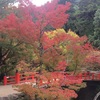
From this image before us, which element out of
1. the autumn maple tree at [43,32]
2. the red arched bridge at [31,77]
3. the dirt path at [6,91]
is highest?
the autumn maple tree at [43,32]

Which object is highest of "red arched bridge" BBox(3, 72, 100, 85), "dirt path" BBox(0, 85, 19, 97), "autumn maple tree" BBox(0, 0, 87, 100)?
"autumn maple tree" BBox(0, 0, 87, 100)


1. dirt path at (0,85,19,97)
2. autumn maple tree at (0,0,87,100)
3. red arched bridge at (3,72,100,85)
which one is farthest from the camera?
red arched bridge at (3,72,100,85)

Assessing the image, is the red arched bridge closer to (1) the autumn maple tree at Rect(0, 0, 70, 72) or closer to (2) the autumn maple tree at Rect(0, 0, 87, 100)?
(2) the autumn maple tree at Rect(0, 0, 87, 100)

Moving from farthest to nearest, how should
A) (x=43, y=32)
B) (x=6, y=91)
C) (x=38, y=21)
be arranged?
(x=6, y=91)
(x=43, y=32)
(x=38, y=21)

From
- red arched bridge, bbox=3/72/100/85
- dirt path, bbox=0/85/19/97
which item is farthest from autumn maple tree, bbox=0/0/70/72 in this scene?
red arched bridge, bbox=3/72/100/85

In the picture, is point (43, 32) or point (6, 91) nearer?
point (43, 32)

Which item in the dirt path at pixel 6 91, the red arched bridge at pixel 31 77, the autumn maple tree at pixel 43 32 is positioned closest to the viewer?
the autumn maple tree at pixel 43 32

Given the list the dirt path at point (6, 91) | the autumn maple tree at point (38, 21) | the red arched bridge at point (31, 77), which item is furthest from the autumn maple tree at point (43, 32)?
the red arched bridge at point (31, 77)

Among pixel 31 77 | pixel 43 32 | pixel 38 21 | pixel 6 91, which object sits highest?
pixel 38 21

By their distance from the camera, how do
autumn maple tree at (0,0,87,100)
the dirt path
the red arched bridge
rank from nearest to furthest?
autumn maple tree at (0,0,87,100) < the dirt path < the red arched bridge

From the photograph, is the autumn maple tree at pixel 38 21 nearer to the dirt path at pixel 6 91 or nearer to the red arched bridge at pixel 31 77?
the dirt path at pixel 6 91

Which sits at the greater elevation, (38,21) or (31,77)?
(38,21)

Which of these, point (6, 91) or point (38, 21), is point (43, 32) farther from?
point (6, 91)

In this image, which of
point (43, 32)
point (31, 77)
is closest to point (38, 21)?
point (43, 32)
